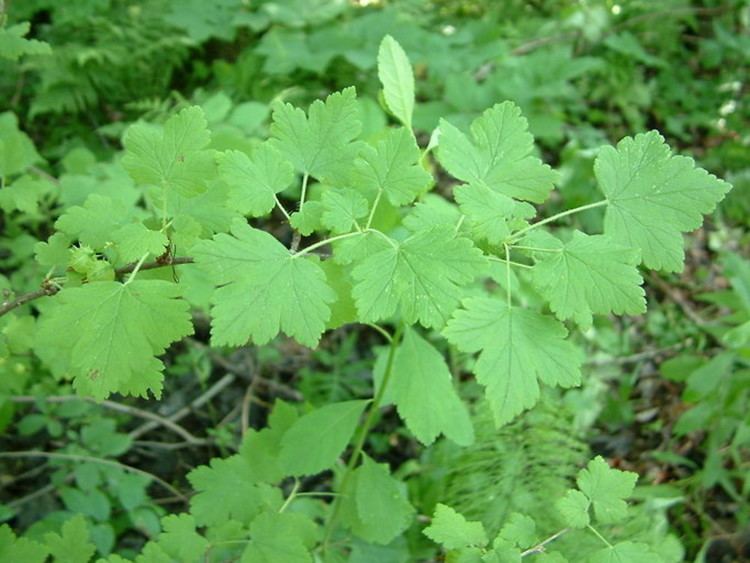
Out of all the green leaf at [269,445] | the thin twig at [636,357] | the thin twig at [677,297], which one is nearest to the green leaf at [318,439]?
the green leaf at [269,445]

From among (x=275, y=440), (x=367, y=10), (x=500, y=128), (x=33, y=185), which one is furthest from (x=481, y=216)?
(x=367, y=10)

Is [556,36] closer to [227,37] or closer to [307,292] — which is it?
[227,37]

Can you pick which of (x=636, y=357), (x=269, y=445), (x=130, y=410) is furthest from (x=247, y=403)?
(x=636, y=357)

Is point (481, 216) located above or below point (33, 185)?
above

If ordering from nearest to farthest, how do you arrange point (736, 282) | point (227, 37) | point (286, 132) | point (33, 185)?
point (286, 132) < point (33, 185) < point (736, 282) < point (227, 37)

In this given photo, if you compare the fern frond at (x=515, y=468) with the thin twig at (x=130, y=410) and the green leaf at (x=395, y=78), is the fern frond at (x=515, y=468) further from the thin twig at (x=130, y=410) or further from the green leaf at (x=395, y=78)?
the green leaf at (x=395, y=78)

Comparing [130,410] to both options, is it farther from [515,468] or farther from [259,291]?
[259,291]

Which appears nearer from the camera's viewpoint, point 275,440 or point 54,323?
point 54,323

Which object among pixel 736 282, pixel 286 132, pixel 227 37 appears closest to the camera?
pixel 286 132
